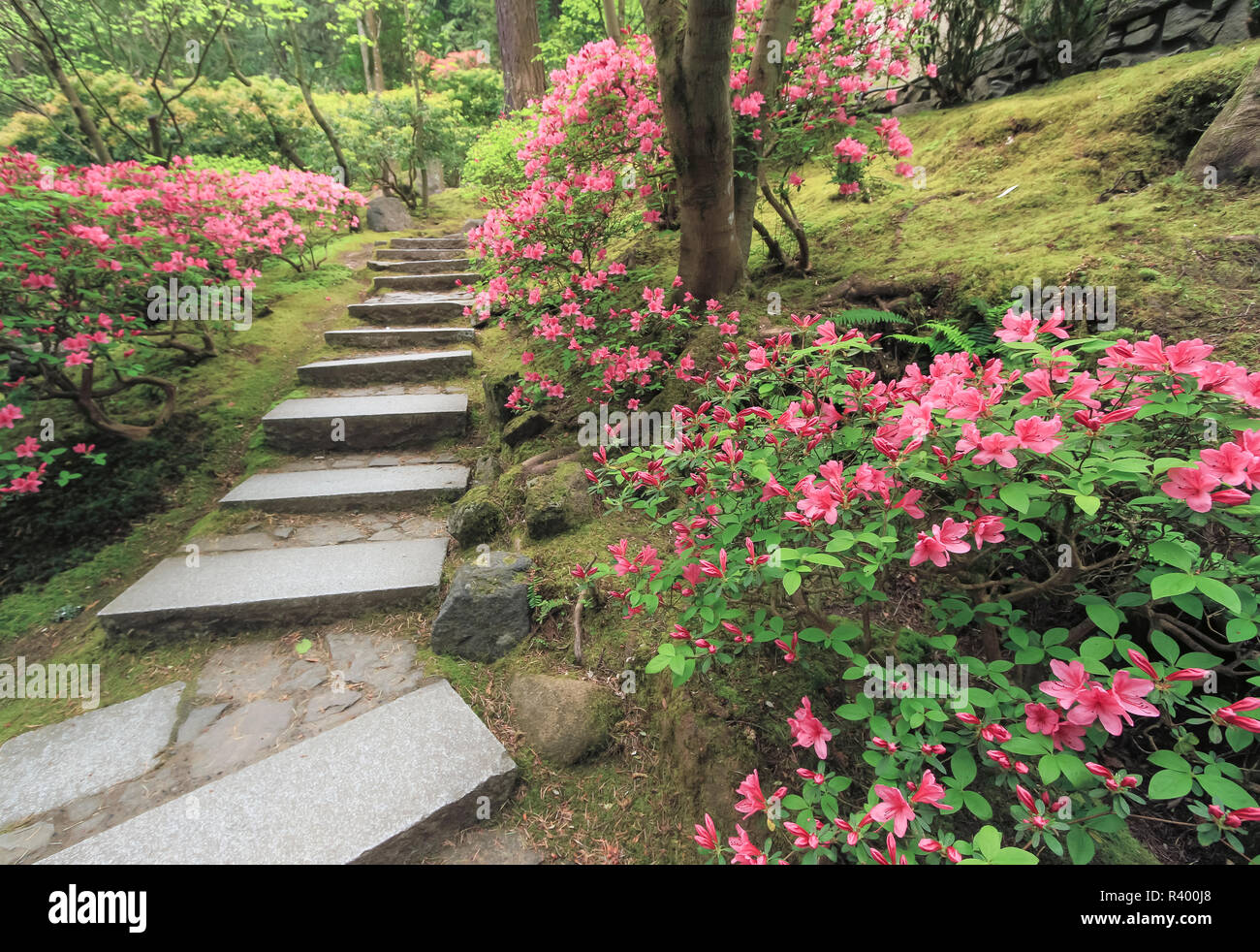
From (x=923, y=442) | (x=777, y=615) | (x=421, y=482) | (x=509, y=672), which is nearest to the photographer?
(x=923, y=442)

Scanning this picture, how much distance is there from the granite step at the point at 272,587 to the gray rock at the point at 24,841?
3.00 feet

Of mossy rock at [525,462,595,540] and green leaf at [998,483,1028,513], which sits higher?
green leaf at [998,483,1028,513]

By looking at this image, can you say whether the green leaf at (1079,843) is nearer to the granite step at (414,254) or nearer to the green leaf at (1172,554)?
the green leaf at (1172,554)

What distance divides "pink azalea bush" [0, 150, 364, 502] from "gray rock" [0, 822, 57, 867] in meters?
1.87

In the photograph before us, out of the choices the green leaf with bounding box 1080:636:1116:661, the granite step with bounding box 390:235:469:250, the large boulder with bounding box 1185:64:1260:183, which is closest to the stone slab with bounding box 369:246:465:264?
the granite step with bounding box 390:235:469:250

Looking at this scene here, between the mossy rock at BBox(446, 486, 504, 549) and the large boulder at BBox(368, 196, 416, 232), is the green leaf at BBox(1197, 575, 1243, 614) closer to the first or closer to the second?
the mossy rock at BBox(446, 486, 504, 549)

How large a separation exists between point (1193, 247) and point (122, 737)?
5302 millimetres

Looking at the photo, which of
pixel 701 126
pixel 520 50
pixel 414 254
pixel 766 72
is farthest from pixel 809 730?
pixel 520 50

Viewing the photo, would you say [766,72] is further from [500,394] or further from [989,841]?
[989,841]

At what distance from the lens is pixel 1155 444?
1.20m

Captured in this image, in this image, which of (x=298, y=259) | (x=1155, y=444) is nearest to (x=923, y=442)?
(x=1155, y=444)

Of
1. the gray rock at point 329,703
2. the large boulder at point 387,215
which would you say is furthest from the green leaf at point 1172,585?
the large boulder at point 387,215

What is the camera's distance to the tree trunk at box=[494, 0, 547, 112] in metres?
7.52
